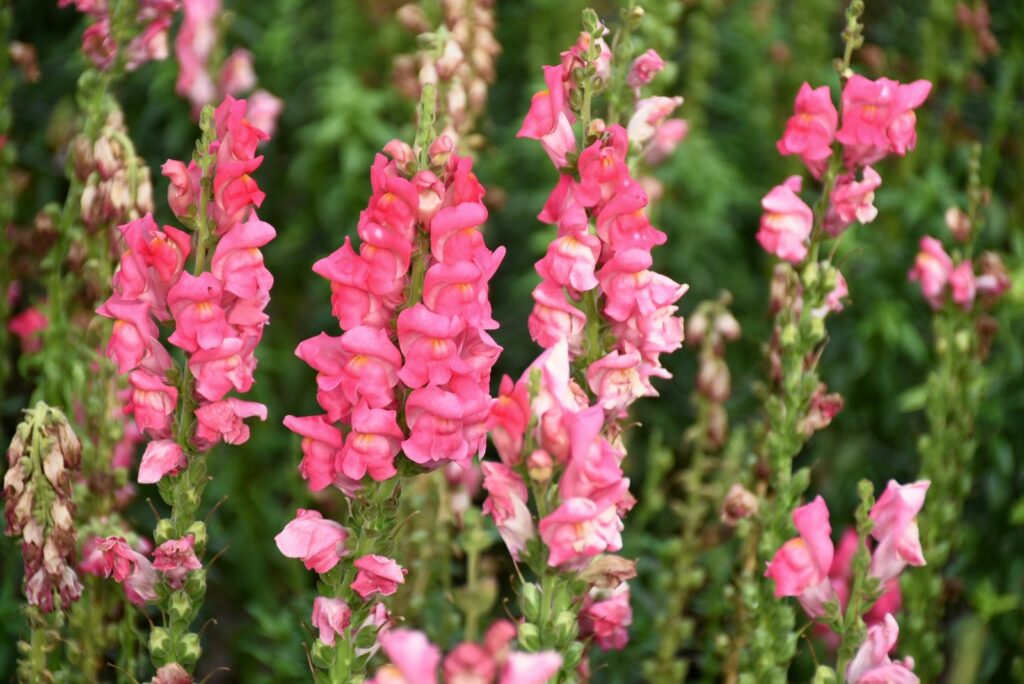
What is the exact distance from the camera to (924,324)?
13.4 ft

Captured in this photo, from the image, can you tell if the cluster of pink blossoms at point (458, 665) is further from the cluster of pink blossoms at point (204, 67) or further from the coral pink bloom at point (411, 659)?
the cluster of pink blossoms at point (204, 67)

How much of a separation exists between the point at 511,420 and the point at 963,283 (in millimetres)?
1607

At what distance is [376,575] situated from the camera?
184cm

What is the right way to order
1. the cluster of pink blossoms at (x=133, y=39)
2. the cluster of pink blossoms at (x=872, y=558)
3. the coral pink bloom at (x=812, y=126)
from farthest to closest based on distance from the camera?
the cluster of pink blossoms at (x=133, y=39) → the coral pink bloom at (x=812, y=126) → the cluster of pink blossoms at (x=872, y=558)

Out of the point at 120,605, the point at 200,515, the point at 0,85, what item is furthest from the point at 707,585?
the point at 0,85

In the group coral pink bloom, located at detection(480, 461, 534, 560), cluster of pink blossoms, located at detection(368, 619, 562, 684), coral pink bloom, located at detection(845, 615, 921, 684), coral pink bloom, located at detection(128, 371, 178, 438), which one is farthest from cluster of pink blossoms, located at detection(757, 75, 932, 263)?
cluster of pink blossoms, located at detection(368, 619, 562, 684)

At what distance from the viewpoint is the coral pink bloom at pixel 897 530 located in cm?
200

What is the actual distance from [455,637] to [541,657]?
1.53m

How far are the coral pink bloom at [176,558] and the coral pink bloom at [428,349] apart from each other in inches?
17.8

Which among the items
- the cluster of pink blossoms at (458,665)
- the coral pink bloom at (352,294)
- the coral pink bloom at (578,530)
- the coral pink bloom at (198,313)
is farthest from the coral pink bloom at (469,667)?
the coral pink bloom at (198,313)

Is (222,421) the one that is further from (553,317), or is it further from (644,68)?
(644,68)

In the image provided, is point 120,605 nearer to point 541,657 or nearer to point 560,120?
point 560,120

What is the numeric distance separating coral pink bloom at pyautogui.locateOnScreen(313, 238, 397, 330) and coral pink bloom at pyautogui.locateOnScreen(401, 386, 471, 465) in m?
0.12

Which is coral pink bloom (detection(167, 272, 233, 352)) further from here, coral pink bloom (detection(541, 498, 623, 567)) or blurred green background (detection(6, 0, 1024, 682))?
blurred green background (detection(6, 0, 1024, 682))
